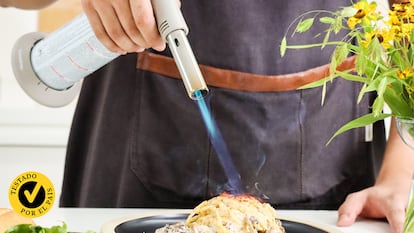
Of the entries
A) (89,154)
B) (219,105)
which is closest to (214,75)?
(219,105)

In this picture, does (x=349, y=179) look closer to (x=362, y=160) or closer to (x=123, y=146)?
(x=362, y=160)

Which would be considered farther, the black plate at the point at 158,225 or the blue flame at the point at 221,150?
the blue flame at the point at 221,150

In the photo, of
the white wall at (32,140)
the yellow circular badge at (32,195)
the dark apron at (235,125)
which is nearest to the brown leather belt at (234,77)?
the dark apron at (235,125)

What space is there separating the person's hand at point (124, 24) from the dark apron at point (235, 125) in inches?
12.6

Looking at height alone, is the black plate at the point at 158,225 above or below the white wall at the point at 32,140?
below

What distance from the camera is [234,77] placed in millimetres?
1440

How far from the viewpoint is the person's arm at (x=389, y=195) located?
1.27 metres

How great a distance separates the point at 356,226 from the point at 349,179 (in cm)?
25

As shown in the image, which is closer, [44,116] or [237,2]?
[237,2]

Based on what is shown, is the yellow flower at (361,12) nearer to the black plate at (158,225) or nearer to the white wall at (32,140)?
the black plate at (158,225)

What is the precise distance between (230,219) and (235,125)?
523 mm

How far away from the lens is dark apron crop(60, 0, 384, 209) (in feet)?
4.75

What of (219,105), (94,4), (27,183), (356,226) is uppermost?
(94,4)

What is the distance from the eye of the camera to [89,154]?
1.60 metres
